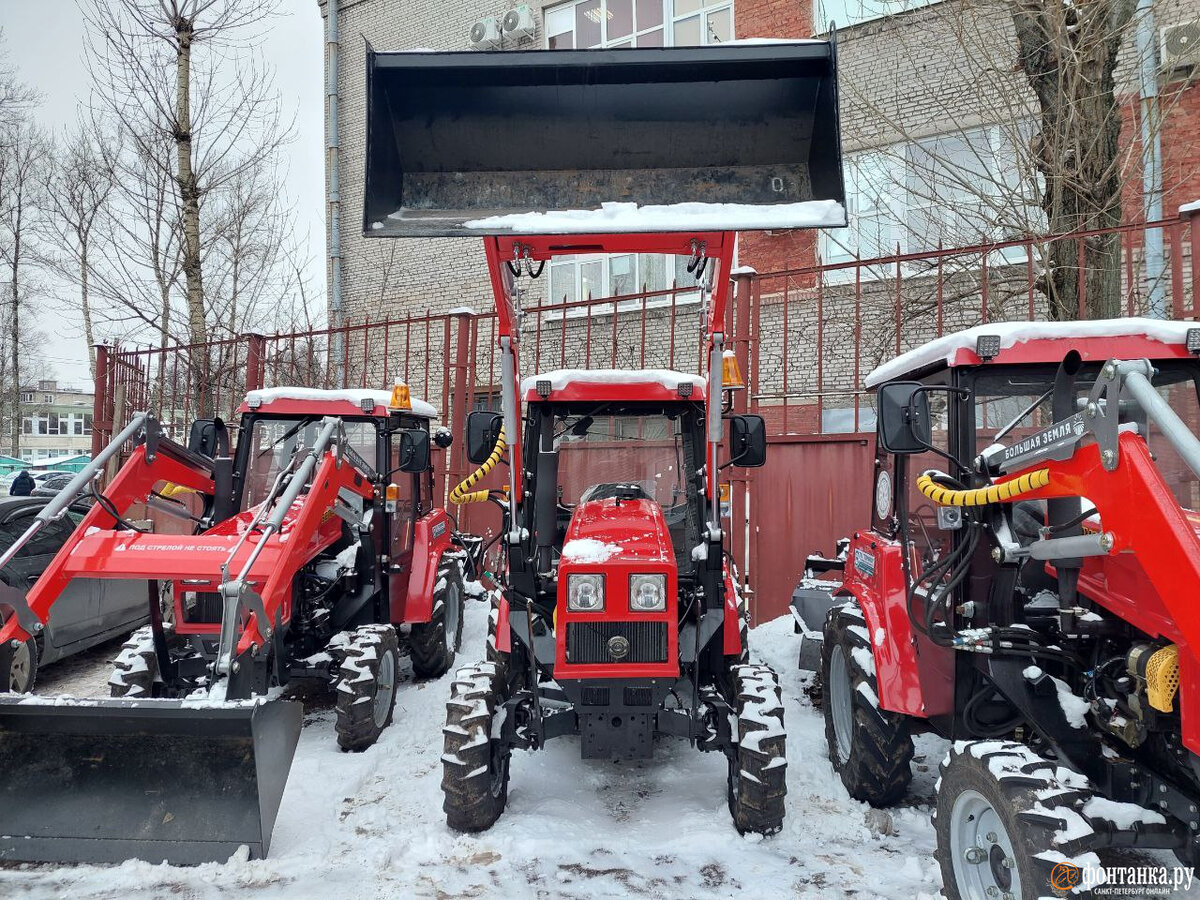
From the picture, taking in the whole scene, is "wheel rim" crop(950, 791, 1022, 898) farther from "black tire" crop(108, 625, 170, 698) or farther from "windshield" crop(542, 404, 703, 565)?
"black tire" crop(108, 625, 170, 698)

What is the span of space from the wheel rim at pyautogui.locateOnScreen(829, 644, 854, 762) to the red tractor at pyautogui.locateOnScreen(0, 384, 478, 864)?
2635 mm

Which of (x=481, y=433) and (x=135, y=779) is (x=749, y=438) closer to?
(x=481, y=433)

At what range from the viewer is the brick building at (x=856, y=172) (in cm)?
710

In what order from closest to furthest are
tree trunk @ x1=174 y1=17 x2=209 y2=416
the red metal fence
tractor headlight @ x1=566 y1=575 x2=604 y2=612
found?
tractor headlight @ x1=566 y1=575 x2=604 y2=612 < the red metal fence < tree trunk @ x1=174 y1=17 x2=209 y2=416

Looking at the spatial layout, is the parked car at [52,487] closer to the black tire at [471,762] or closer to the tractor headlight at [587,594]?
the black tire at [471,762]

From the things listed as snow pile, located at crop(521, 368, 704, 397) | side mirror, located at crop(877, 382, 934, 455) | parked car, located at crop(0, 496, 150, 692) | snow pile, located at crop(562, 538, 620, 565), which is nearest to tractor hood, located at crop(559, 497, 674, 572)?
snow pile, located at crop(562, 538, 620, 565)

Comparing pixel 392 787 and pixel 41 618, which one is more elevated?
pixel 41 618

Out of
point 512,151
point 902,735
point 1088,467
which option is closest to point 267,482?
point 512,151

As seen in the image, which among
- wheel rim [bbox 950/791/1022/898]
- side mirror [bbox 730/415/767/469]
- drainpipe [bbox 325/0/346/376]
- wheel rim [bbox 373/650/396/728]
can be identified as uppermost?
drainpipe [bbox 325/0/346/376]

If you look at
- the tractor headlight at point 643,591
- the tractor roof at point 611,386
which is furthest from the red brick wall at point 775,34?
the tractor headlight at point 643,591

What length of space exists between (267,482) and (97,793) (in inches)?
95.3

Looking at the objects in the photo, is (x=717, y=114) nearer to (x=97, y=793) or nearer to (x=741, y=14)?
(x=97, y=793)

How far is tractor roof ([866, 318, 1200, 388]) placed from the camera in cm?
305

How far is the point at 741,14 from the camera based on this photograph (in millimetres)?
11602
